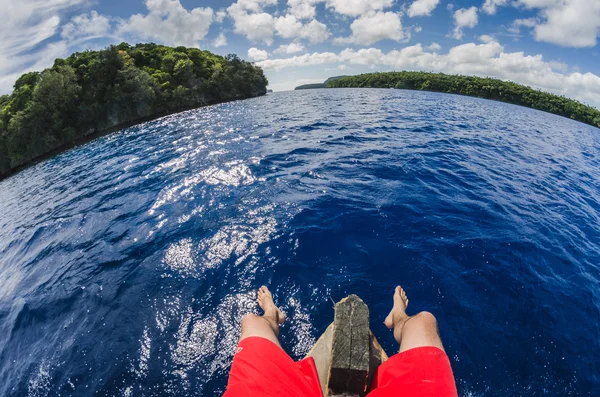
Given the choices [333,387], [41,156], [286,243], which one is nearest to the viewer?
[333,387]

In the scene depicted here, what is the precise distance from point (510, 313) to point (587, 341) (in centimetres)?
133

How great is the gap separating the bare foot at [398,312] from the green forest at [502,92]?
112m

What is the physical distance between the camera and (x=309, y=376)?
295 centimetres

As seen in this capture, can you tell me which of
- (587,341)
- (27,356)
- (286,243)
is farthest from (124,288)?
(587,341)

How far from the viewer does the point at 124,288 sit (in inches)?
237

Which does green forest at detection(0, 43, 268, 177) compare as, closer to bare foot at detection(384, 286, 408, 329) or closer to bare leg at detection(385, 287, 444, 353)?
bare foot at detection(384, 286, 408, 329)

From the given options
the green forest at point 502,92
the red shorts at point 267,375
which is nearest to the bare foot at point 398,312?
the red shorts at point 267,375

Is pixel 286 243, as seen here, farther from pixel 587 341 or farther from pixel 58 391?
pixel 587 341

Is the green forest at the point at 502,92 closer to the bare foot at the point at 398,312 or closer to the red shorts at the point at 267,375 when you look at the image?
the bare foot at the point at 398,312

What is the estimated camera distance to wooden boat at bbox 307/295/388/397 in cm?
290

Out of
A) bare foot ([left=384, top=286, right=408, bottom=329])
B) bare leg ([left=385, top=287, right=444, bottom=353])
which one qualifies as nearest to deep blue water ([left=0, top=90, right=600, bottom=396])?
bare foot ([left=384, top=286, right=408, bottom=329])

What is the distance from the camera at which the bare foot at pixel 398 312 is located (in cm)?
419

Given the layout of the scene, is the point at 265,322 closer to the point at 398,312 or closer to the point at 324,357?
the point at 324,357

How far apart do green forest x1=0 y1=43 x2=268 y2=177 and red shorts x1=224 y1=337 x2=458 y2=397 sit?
181 feet
